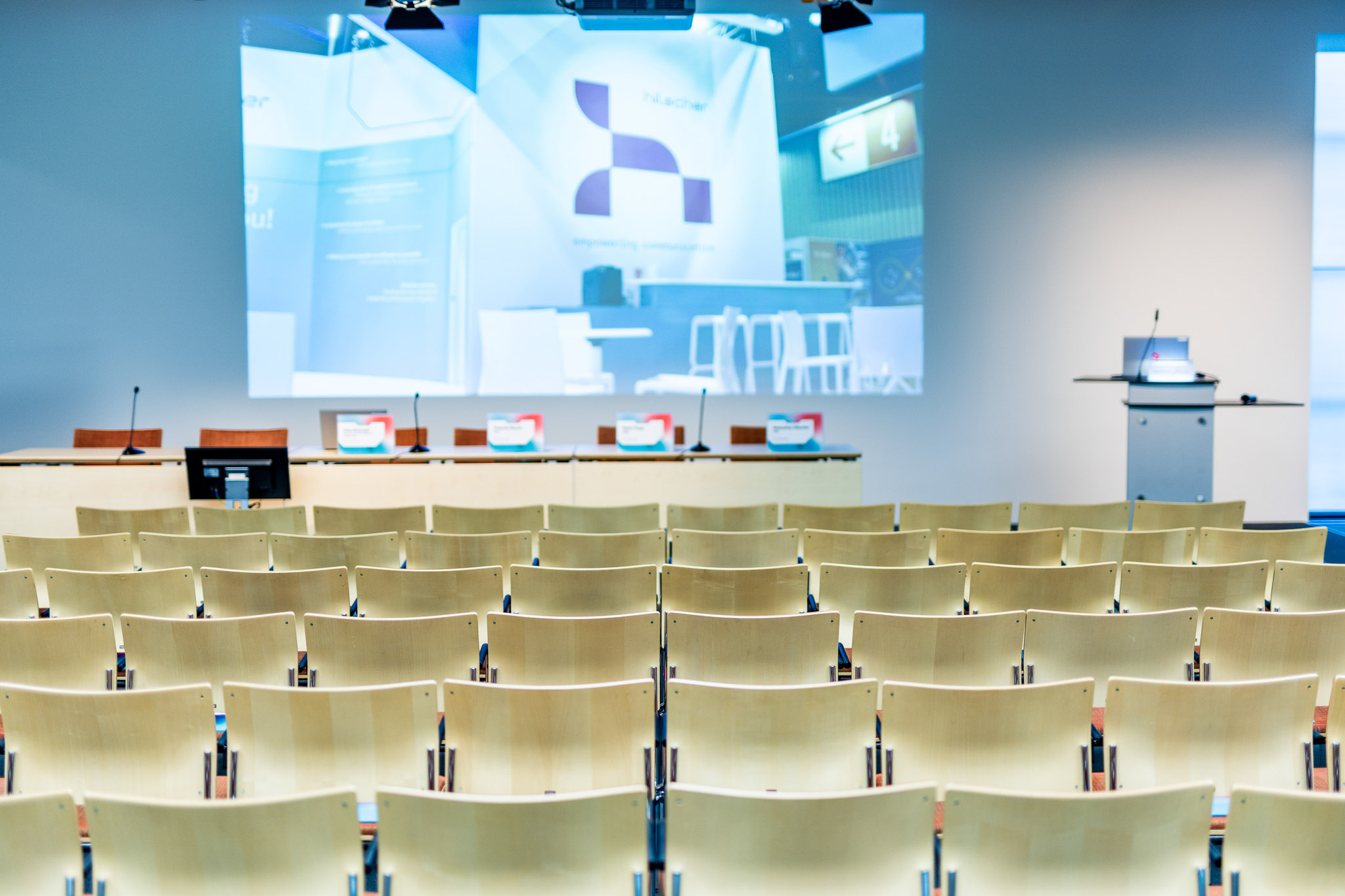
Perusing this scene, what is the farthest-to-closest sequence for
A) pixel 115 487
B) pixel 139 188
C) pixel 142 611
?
pixel 139 188 < pixel 115 487 < pixel 142 611

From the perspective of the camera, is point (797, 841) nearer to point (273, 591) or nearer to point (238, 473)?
point (273, 591)

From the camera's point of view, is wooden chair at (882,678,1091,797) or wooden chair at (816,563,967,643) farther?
wooden chair at (816,563,967,643)

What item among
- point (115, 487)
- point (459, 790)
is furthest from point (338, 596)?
point (115, 487)

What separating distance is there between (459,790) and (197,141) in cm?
784

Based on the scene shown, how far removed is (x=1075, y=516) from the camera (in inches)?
202

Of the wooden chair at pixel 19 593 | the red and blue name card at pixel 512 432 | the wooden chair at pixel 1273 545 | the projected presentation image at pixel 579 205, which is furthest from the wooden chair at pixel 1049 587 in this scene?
the projected presentation image at pixel 579 205

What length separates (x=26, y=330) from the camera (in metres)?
8.49

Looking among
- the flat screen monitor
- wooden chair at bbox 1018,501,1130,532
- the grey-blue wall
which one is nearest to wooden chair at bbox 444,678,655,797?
wooden chair at bbox 1018,501,1130,532

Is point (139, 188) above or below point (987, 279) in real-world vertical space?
above

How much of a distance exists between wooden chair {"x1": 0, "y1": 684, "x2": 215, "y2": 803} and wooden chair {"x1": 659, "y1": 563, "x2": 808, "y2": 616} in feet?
5.42

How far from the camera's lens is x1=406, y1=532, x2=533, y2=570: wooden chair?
14.0 feet

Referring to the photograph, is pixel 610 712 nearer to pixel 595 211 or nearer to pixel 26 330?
pixel 595 211

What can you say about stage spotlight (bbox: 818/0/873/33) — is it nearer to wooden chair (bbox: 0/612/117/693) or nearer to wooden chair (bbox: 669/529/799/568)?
wooden chair (bbox: 669/529/799/568)

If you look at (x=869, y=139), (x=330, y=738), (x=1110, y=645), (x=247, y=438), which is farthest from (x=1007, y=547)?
(x=869, y=139)
